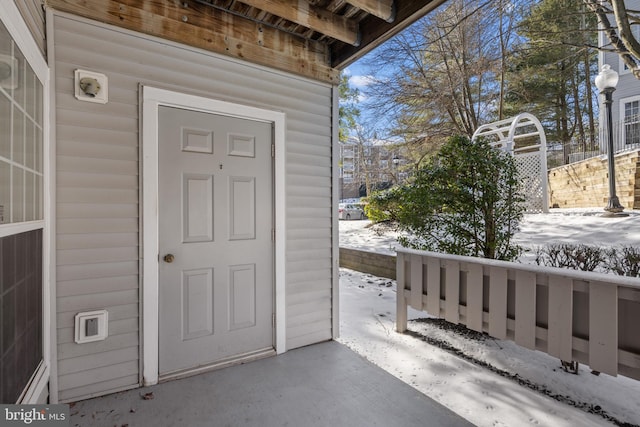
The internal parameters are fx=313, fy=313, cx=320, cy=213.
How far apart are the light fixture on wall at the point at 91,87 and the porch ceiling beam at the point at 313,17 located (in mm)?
1072

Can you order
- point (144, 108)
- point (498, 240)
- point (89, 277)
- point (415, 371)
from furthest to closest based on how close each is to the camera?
point (498, 240) → point (415, 371) → point (144, 108) → point (89, 277)

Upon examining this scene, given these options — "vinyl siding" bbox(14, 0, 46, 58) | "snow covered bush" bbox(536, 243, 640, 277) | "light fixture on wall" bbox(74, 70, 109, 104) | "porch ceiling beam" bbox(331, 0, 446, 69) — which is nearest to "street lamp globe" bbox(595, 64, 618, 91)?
"snow covered bush" bbox(536, 243, 640, 277)

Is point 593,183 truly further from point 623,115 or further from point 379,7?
point 379,7

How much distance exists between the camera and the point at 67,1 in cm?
190

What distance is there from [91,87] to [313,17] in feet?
5.35

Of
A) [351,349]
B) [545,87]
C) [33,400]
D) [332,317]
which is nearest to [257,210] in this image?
[332,317]

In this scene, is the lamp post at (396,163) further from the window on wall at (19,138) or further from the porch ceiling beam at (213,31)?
the window on wall at (19,138)

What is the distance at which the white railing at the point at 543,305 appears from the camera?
67.1 inches

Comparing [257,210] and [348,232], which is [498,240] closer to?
[257,210]

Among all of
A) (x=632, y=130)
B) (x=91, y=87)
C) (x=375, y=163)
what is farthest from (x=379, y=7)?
(x=375, y=163)

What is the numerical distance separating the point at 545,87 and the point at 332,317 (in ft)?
46.6

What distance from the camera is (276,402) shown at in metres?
2.01

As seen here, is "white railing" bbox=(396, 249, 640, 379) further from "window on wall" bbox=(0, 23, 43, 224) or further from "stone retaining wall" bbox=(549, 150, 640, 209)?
"stone retaining wall" bbox=(549, 150, 640, 209)

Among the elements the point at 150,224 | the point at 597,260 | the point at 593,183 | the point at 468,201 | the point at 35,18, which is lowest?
the point at 597,260
